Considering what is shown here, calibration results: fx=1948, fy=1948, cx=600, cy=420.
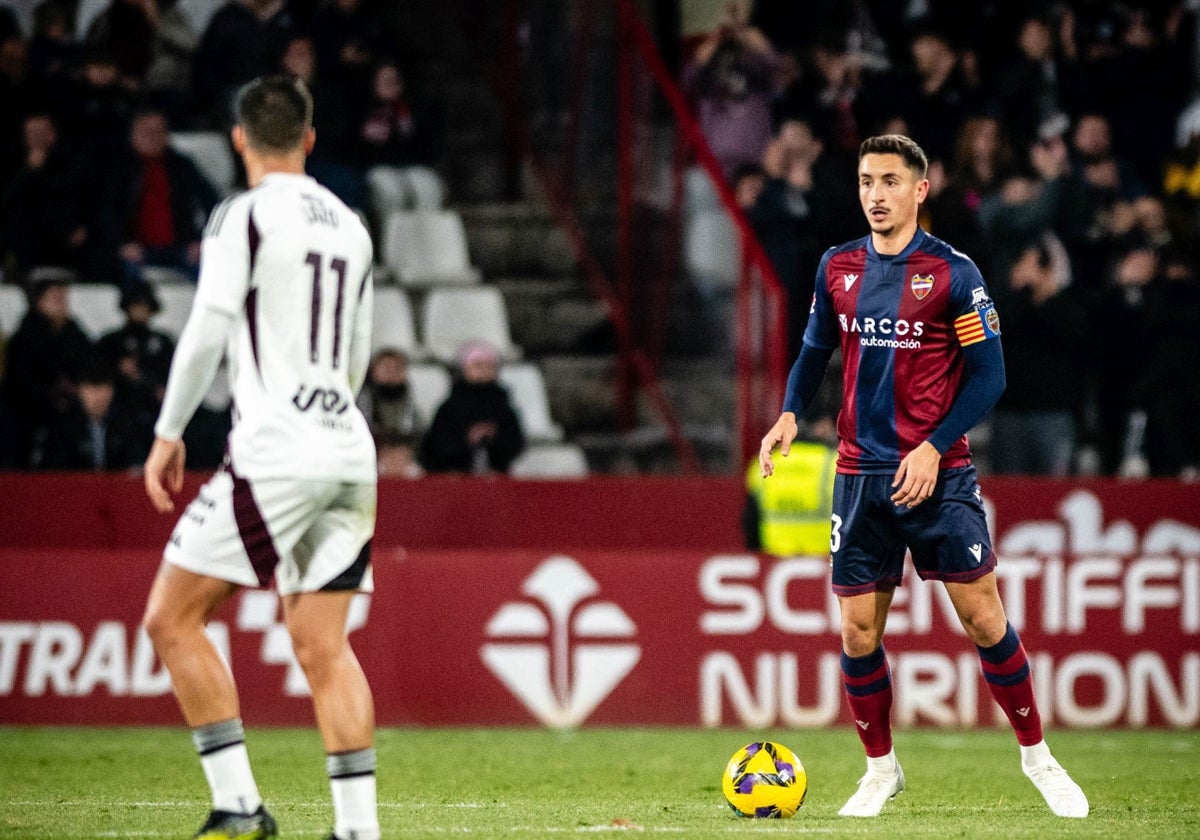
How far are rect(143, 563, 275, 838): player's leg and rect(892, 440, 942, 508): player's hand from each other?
2230 mm

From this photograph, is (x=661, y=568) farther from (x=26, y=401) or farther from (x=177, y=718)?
(x=26, y=401)

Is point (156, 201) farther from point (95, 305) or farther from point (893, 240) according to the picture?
point (893, 240)

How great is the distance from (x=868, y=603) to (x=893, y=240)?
1212mm

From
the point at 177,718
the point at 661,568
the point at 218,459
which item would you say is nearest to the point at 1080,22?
the point at 661,568

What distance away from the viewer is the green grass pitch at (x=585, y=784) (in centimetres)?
609

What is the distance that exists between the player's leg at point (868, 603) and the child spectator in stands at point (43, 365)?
6.65 meters

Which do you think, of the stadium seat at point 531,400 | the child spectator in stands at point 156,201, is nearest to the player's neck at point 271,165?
the stadium seat at point 531,400

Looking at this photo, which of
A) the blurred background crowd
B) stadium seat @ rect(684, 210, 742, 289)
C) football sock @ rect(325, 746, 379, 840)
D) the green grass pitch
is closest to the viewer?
football sock @ rect(325, 746, 379, 840)

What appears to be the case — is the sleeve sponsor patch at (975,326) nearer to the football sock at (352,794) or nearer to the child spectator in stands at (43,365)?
the football sock at (352,794)

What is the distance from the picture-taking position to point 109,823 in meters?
6.17

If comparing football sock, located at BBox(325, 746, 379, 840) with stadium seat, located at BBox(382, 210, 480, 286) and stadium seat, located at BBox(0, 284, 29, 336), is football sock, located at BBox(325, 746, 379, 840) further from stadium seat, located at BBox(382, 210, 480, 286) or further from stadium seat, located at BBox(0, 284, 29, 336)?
stadium seat, located at BBox(382, 210, 480, 286)

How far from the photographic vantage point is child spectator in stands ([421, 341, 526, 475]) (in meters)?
12.0

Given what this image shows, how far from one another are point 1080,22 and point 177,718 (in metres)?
8.62

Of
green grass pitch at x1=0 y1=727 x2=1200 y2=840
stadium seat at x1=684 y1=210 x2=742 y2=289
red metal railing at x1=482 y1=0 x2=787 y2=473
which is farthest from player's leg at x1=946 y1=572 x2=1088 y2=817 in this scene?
stadium seat at x1=684 y1=210 x2=742 y2=289
